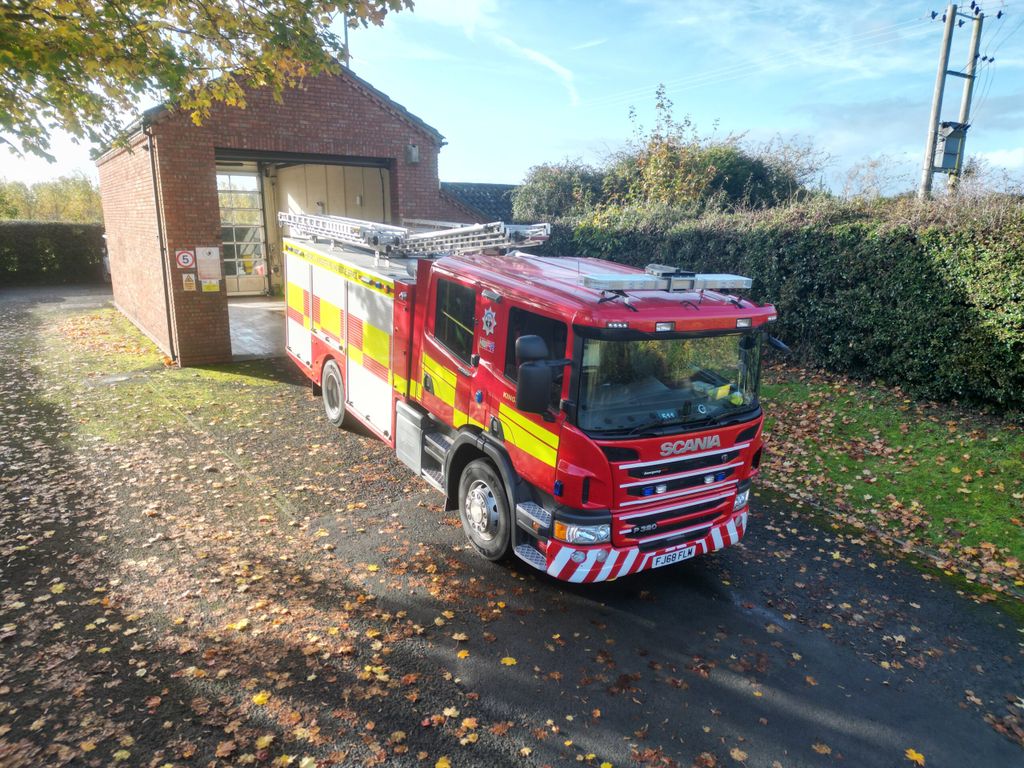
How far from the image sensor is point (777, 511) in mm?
7191

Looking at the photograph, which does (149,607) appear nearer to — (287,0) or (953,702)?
(953,702)

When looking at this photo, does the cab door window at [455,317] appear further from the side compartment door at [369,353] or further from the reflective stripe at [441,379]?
the side compartment door at [369,353]

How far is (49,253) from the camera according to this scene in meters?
26.7

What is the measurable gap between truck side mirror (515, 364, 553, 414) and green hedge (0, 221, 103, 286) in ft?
96.9

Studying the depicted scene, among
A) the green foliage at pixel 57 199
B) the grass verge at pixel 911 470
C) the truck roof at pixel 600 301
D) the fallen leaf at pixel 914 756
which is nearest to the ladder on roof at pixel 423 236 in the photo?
the truck roof at pixel 600 301

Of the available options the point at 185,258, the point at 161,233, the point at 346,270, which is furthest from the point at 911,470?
the point at 161,233

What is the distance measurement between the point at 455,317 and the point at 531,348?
5.49 ft

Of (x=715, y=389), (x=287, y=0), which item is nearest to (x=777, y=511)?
(x=715, y=389)

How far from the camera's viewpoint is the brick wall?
12.8 m

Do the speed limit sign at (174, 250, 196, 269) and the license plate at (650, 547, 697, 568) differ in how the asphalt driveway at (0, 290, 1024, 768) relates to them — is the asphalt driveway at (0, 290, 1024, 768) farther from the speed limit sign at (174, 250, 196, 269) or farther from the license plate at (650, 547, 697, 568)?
the speed limit sign at (174, 250, 196, 269)

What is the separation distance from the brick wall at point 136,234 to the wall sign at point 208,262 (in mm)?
981

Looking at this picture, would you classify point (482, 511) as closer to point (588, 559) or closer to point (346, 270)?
point (588, 559)

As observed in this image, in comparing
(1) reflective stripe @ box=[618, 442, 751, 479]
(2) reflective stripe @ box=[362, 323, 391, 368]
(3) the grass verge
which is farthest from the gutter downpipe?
(3) the grass verge

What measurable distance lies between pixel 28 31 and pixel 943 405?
12.0 m
